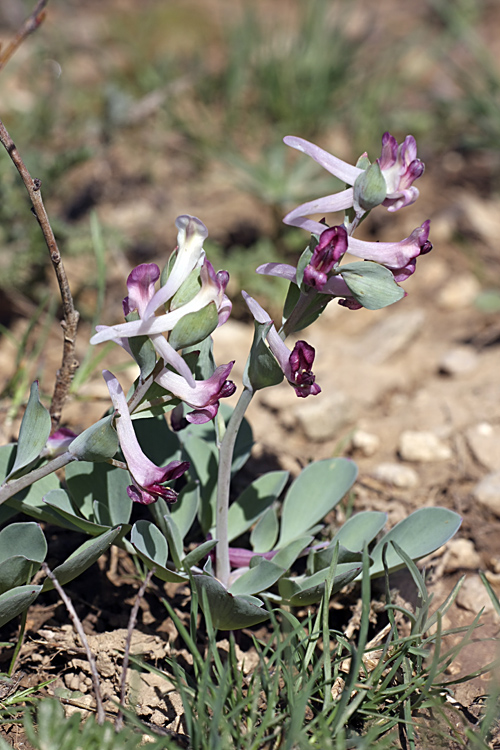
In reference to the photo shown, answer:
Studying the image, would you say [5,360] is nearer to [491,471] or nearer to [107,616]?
[107,616]

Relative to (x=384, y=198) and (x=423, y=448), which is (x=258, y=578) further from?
(x=423, y=448)

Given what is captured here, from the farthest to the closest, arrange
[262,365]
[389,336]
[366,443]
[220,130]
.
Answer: [220,130] → [389,336] → [366,443] → [262,365]

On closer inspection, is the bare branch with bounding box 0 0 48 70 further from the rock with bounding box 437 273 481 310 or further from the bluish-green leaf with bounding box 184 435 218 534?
the rock with bounding box 437 273 481 310

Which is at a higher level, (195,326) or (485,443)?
(195,326)

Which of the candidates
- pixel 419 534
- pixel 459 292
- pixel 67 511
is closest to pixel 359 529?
pixel 419 534

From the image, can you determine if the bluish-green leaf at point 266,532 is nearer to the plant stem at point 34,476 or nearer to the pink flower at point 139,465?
the pink flower at point 139,465

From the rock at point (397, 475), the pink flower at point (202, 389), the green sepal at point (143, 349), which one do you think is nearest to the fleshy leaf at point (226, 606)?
the pink flower at point (202, 389)

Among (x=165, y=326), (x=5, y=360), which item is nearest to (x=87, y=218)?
(x=5, y=360)
